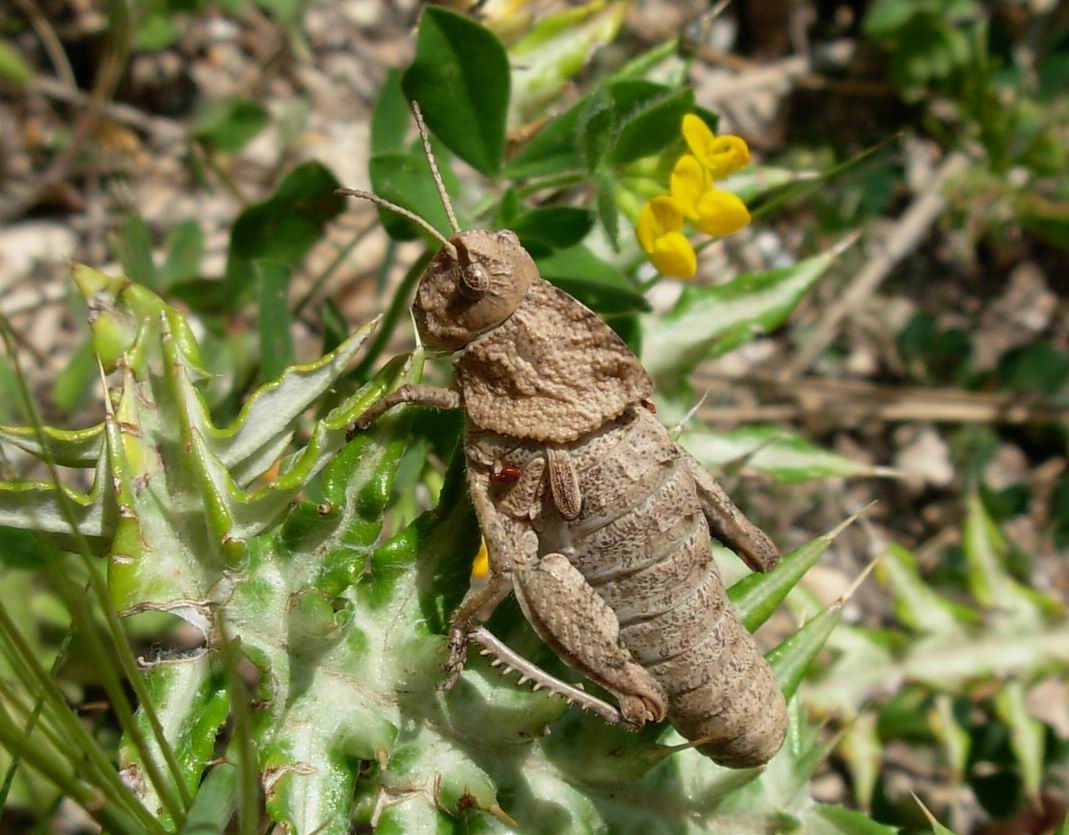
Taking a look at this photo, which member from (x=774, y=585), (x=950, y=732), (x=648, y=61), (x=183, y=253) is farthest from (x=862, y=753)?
(x=183, y=253)

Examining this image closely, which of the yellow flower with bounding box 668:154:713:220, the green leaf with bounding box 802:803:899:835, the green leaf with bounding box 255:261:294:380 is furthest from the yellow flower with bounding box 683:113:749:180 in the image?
the green leaf with bounding box 802:803:899:835

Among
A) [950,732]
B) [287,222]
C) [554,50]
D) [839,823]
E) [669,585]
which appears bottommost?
[950,732]

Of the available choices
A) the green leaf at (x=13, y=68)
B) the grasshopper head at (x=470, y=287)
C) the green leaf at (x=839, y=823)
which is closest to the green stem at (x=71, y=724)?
the grasshopper head at (x=470, y=287)

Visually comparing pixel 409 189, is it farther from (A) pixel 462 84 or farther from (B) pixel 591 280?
(B) pixel 591 280

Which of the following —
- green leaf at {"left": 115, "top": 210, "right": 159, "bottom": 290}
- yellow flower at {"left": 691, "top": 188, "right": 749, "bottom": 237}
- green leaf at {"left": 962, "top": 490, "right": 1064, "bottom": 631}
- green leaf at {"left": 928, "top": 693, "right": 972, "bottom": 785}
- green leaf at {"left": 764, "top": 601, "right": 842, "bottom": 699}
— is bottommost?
green leaf at {"left": 928, "top": 693, "right": 972, "bottom": 785}

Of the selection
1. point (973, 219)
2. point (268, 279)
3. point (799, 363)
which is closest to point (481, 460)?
point (268, 279)

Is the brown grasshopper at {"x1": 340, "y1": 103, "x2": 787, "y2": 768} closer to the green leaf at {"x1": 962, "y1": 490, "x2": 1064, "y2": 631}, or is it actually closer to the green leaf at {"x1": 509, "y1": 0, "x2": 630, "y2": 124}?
the green leaf at {"x1": 509, "y1": 0, "x2": 630, "y2": 124}
